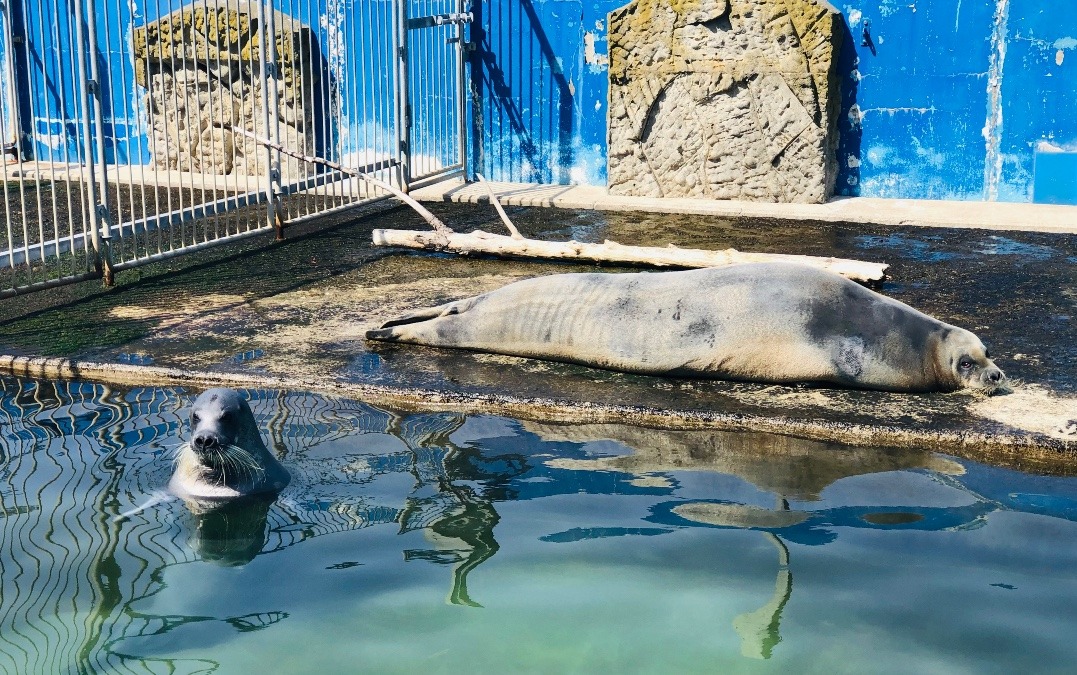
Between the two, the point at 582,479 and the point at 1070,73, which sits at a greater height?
the point at 1070,73

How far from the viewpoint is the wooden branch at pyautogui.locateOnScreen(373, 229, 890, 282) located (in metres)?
7.10

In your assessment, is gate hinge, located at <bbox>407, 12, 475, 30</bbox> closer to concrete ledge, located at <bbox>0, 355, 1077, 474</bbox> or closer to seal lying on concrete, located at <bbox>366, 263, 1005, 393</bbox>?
seal lying on concrete, located at <bbox>366, 263, 1005, 393</bbox>

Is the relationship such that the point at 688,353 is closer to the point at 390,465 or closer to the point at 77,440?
the point at 390,465

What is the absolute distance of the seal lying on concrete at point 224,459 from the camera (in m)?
3.96

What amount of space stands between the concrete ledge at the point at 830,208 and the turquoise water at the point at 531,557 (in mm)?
5363

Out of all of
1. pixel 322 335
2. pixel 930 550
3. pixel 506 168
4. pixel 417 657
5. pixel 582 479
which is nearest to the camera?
pixel 417 657

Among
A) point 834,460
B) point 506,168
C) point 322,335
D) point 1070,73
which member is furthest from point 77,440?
point 1070,73

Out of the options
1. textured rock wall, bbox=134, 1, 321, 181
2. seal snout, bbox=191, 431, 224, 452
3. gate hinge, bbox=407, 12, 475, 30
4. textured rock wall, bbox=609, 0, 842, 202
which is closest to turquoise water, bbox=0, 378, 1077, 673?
seal snout, bbox=191, 431, 224, 452

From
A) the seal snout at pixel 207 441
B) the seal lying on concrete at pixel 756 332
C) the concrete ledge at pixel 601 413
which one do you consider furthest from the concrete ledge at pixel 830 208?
the seal snout at pixel 207 441

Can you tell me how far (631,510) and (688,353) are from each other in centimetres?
142

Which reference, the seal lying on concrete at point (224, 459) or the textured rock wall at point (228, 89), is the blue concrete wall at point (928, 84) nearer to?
the textured rock wall at point (228, 89)

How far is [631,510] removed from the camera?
154 inches

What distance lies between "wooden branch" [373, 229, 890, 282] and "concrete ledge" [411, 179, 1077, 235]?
2180 millimetres

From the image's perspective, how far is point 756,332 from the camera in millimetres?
5152
